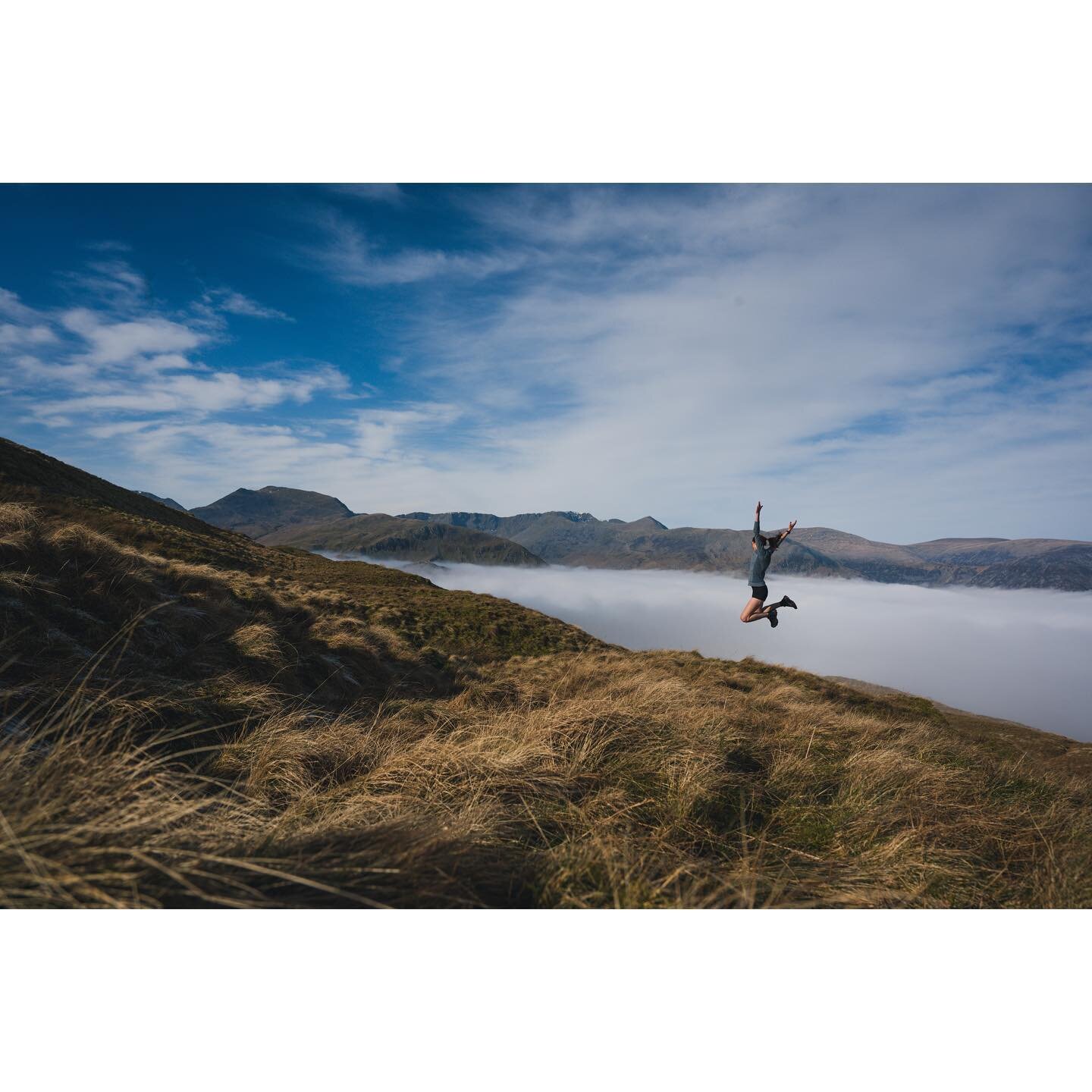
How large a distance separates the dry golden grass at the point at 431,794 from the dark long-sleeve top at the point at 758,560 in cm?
318

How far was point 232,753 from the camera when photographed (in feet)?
14.8

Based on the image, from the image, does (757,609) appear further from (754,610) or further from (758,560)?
(758,560)

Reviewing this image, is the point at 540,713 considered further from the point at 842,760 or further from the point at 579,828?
the point at 842,760

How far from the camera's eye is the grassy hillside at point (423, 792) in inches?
95.5

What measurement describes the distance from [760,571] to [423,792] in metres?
9.23

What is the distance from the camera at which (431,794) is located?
3.84 meters

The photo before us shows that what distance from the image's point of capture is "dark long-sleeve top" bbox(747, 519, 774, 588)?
33.9ft

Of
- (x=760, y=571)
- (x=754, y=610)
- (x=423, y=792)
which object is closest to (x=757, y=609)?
(x=754, y=610)

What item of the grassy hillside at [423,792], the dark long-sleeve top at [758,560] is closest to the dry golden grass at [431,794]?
the grassy hillside at [423,792]

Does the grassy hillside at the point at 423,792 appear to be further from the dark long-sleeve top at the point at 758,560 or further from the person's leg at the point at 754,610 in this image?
the dark long-sleeve top at the point at 758,560

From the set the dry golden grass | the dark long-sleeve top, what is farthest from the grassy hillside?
the dark long-sleeve top

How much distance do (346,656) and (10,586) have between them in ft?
20.8

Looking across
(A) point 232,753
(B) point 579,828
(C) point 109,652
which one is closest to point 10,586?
(C) point 109,652

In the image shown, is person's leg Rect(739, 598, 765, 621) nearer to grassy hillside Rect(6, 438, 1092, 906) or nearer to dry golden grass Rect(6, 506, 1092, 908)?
grassy hillside Rect(6, 438, 1092, 906)
